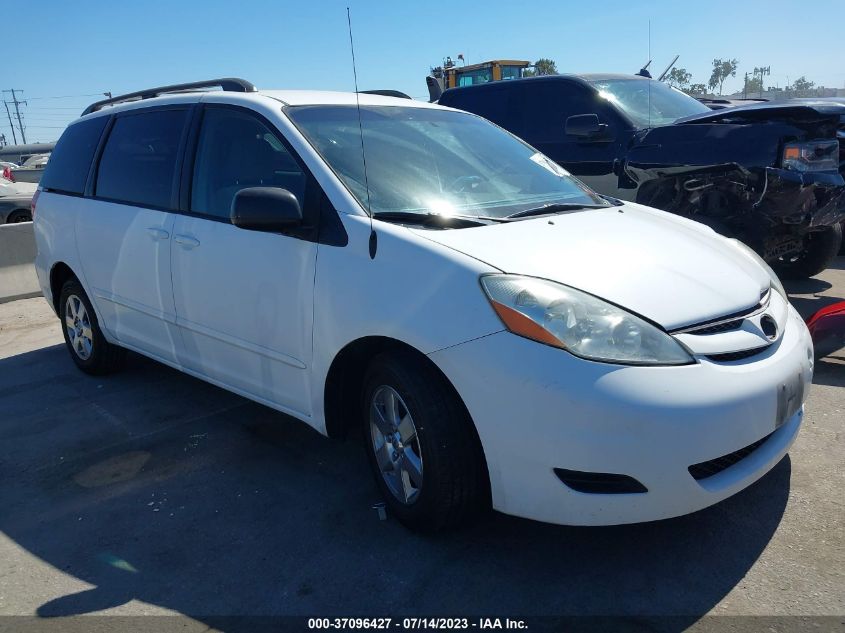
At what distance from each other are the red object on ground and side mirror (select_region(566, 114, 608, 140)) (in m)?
2.93

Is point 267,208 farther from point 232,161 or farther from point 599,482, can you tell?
point 599,482

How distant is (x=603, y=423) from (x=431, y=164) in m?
1.71

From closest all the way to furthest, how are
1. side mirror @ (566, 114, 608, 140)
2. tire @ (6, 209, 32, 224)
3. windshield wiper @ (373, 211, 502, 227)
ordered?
windshield wiper @ (373, 211, 502, 227)
side mirror @ (566, 114, 608, 140)
tire @ (6, 209, 32, 224)

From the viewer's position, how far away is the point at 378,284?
111 inches

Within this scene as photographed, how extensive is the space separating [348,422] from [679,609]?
5.18ft

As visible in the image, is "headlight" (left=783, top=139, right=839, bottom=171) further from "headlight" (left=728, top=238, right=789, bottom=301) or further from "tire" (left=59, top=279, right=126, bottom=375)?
"tire" (left=59, top=279, right=126, bottom=375)

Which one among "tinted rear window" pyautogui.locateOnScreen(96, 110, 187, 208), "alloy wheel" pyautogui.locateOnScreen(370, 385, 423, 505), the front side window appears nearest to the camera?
"alloy wheel" pyautogui.locateOnScreen(370, 385, 423, 505)

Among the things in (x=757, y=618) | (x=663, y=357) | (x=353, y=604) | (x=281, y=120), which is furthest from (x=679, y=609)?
(x=281, y=120)

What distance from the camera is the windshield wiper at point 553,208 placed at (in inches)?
127

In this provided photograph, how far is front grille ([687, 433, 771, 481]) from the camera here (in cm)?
246

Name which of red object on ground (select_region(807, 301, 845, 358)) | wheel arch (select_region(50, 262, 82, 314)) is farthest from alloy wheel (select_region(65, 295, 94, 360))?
red object on ground (select_region(807, 301, 845, 358))

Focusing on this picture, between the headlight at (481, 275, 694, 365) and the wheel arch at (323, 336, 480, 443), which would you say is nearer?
the headlight at (481, 275, 694, 365)

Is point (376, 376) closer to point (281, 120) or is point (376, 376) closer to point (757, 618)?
point (281, 120)

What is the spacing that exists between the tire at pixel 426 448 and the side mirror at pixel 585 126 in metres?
4.63
